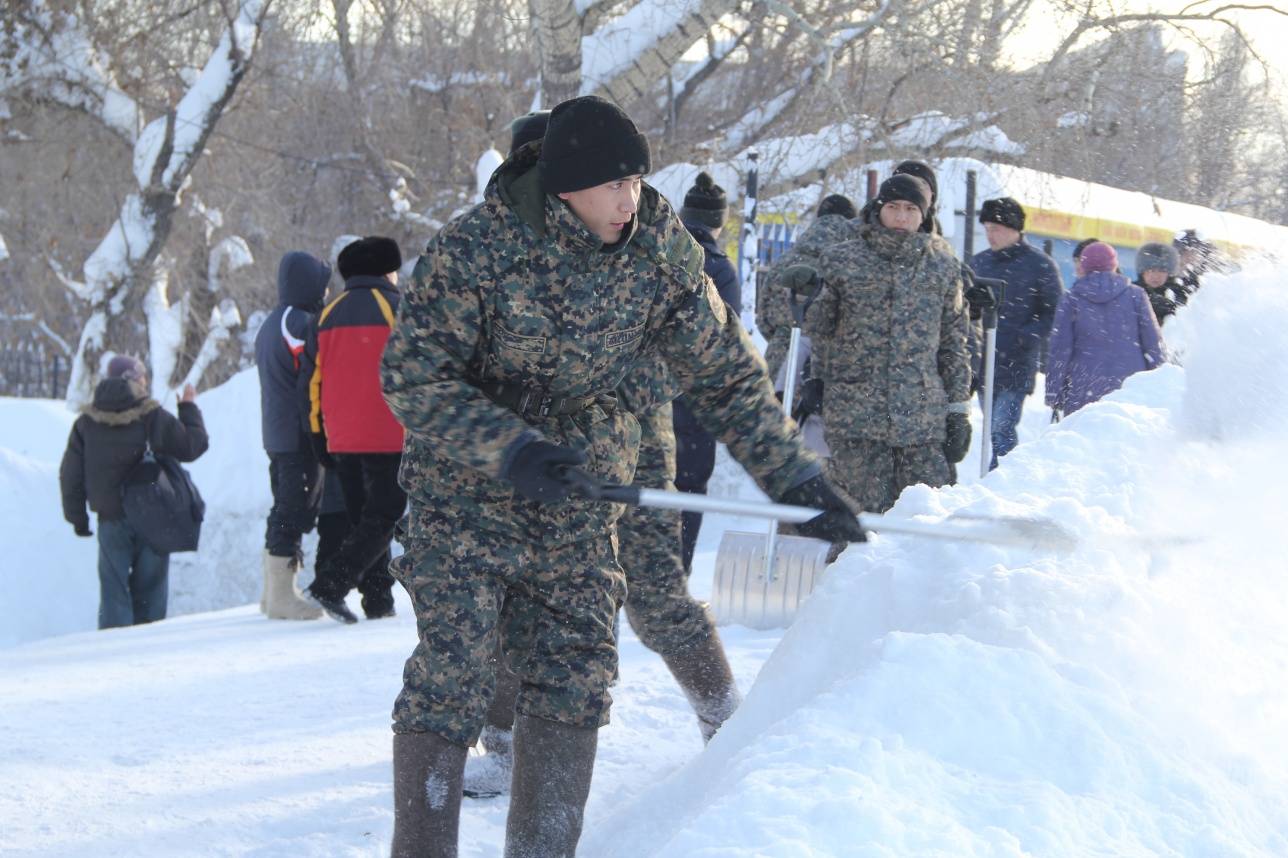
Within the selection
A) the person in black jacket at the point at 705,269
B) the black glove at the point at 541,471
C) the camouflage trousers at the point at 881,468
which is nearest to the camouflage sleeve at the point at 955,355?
the camouflage trousers at the point at 881,468

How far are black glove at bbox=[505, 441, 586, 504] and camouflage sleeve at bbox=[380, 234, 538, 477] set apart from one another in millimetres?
61

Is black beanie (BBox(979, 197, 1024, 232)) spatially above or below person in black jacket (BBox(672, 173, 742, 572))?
above

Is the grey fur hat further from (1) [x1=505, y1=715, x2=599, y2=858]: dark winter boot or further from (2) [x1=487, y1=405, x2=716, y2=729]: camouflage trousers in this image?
(1) [x1=505, y1=715, x2=599, y2=858]: dark winter boot

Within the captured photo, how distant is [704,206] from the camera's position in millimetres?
5582

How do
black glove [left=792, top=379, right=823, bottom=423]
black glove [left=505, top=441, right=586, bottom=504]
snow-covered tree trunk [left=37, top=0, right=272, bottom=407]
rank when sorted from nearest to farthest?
1. black glove [left=505, top=441, right=586, bottom=504]
2. black glove [left=792, top=379, right=823, bottom=423]
3. snow-covered tree trunk [left=37, top=0, right=272, bottom=407]

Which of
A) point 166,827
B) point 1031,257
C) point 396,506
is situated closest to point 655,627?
point 166,827

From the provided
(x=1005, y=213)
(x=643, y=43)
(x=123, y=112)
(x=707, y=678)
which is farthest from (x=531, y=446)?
(x=123, y=112)

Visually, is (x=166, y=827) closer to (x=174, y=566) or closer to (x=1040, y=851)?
(x=1040, y=851)

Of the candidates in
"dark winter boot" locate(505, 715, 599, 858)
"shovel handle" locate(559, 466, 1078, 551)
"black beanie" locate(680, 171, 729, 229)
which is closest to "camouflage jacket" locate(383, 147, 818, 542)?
"shovel handle" locate(559, 466, 1078, 551)

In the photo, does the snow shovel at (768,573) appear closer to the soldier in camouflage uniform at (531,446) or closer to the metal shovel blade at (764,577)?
the metal shovel blade at (764,577)

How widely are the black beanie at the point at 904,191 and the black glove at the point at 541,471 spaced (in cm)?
291

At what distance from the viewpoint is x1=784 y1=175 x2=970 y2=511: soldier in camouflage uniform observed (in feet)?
17.3

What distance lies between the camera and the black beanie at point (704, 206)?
220 inches

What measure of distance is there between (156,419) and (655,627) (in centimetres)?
450
